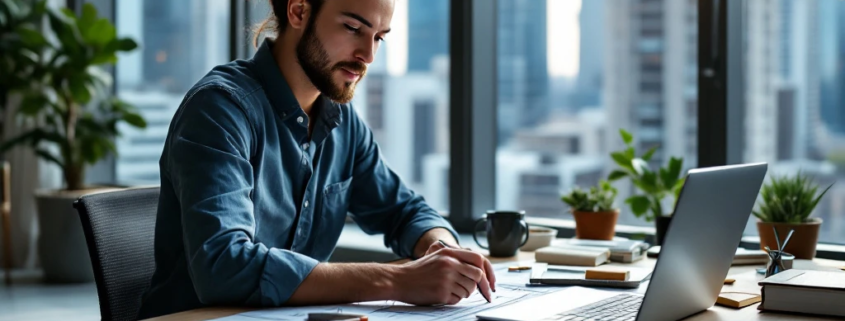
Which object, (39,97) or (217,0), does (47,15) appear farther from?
(217,0)

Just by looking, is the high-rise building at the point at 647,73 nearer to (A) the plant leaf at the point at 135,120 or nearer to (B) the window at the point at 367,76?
(B) the window at the point at 367,76

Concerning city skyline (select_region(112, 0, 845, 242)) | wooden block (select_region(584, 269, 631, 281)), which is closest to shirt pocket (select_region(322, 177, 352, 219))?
wooden block (select_region(584, 269, 631, 281))

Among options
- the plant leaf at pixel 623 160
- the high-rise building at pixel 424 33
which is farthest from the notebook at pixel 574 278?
the high-rise building at pixel 424 33

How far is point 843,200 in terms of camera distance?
3068 millimetres

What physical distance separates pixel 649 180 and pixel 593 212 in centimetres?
16

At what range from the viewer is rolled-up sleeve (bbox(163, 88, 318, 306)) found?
1.33 m

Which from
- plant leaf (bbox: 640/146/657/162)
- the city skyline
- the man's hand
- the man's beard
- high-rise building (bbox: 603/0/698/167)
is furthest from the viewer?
high-rise building (bbox: 603/0/698/167)

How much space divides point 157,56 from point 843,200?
10.8 feet

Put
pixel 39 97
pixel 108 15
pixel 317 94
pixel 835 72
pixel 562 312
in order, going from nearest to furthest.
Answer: pixel 562 312, pixel 317 94, pixel 835 72, pixel 39 97, pixel 108 15

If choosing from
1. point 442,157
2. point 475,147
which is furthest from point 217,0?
point 475,147

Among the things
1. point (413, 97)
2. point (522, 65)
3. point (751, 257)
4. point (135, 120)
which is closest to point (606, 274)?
point (751, 257)

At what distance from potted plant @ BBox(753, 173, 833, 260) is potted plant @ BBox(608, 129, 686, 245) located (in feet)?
0.72

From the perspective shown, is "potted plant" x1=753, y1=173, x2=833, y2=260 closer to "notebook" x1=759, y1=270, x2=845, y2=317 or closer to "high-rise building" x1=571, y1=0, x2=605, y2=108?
"notebook" x1=759, y1=270, x2=845, y2=317

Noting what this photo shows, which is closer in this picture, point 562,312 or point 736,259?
point 562,312
